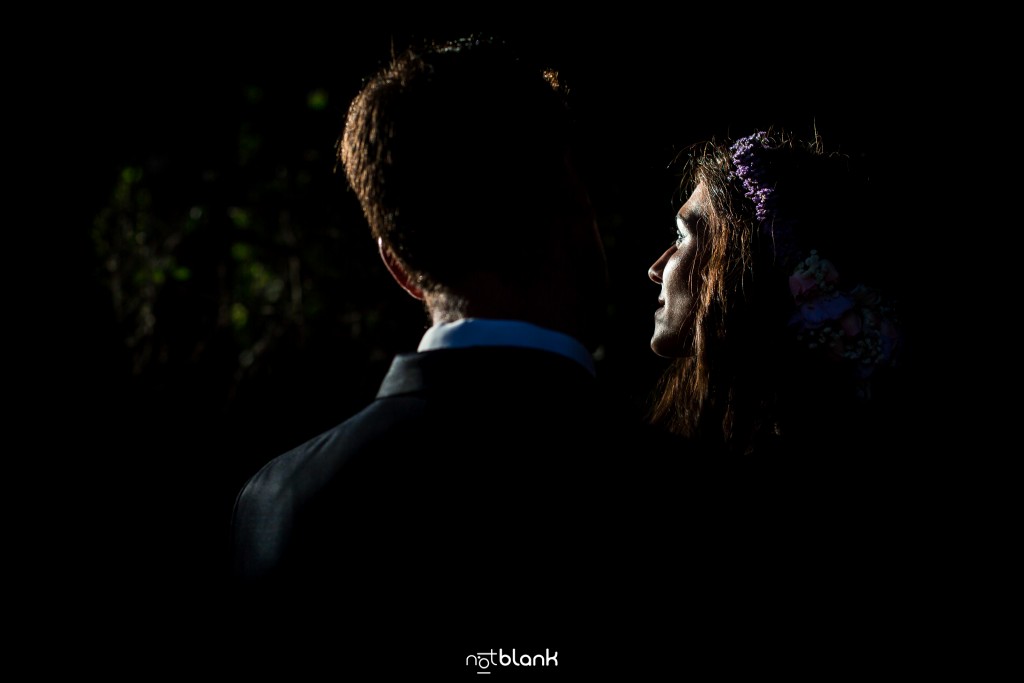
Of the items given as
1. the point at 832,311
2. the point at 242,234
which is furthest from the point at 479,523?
the point at 242,234

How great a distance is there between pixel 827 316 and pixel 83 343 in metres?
3.33

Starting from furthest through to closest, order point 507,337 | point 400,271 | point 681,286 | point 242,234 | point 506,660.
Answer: point 242,234
point 681,286
point 400,271
point 507,337
point 506,660

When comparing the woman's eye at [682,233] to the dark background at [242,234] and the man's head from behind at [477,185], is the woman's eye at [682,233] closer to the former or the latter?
the man's head from behind at [477,185]

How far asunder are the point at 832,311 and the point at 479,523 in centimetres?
132

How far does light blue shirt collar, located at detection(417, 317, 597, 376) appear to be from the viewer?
4.28 feet

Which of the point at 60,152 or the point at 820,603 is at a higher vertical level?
the point at 60,152

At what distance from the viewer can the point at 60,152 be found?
4312 millimetres

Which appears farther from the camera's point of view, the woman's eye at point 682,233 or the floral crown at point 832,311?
the woman's eye at point 682,233

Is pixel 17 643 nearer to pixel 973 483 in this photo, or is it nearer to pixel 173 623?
pixel 173 623

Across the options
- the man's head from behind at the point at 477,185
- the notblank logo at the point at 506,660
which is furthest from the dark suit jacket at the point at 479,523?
the man's head from behind at the point at 477,185

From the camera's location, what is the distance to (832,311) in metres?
2.21

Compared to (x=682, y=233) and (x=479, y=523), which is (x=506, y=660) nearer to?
(x=479, y=523)

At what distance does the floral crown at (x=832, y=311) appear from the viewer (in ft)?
7.27

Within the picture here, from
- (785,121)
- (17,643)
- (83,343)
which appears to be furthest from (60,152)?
(785,121)
